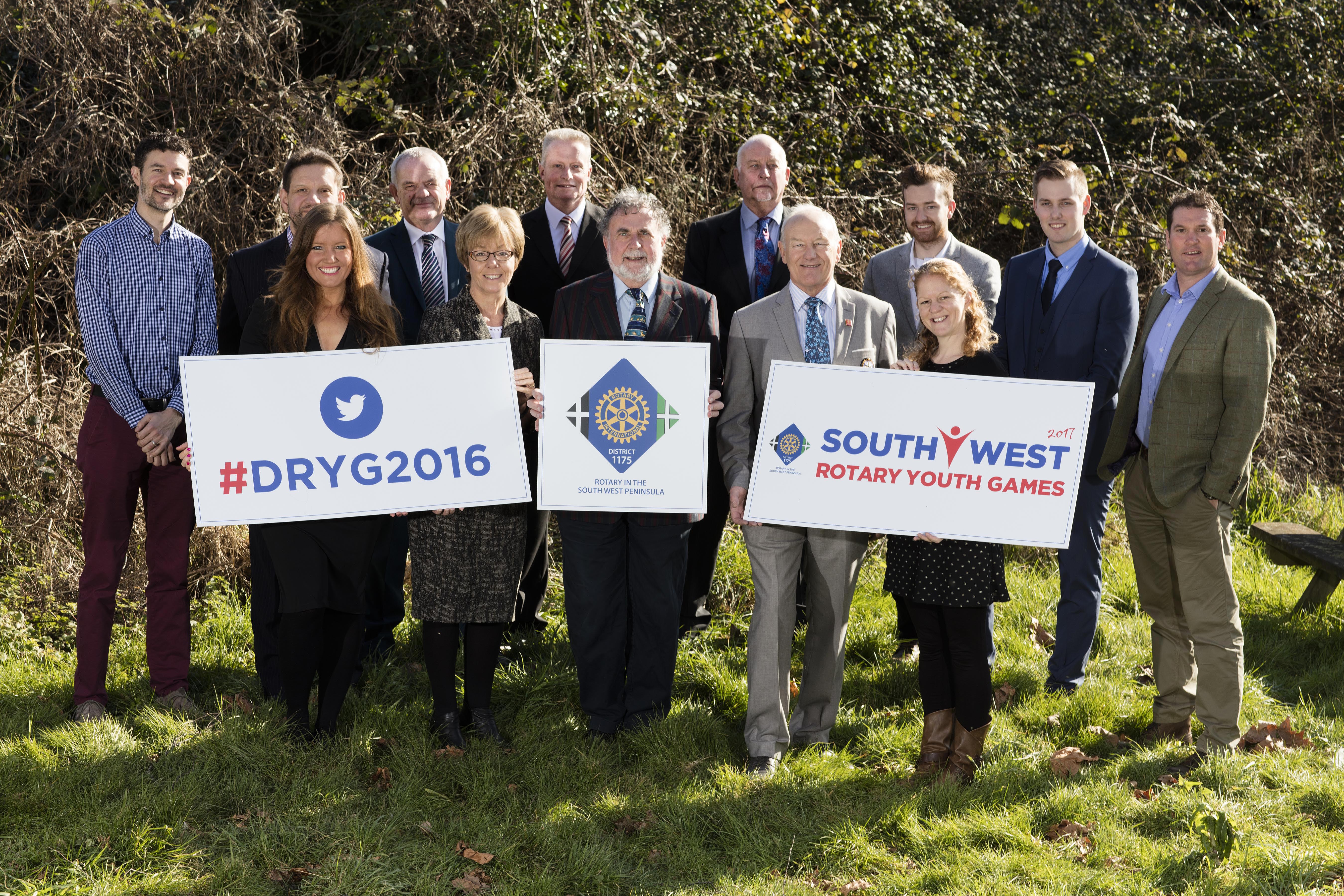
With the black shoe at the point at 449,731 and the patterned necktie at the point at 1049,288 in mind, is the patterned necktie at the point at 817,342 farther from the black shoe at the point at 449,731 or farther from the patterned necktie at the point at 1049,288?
the black shoe at the point at 449,731

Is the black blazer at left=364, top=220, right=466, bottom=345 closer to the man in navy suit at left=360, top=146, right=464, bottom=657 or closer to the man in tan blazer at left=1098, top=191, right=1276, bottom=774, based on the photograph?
the man in navy suit at left=360, top=146, right=464, bottom=657

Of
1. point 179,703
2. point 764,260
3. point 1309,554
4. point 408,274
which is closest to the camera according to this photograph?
point 179,703

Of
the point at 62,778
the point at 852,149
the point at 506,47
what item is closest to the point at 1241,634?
the point at 62,778

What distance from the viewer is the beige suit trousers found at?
421cm

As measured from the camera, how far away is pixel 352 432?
404 cm

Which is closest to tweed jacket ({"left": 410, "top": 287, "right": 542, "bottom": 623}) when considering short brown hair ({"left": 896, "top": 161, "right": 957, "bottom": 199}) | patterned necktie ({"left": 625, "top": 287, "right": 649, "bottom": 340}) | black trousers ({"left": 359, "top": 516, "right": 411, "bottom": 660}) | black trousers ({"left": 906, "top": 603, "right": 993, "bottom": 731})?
patterned necktie ({"left": 625, "top": 287, "right": 649, "bottom": 340})

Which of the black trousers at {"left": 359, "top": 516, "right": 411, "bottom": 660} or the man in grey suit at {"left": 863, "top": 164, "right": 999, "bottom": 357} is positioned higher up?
the man in grey suit at {"left": 863, "top": 164, "right": 999, "bottom": 357}

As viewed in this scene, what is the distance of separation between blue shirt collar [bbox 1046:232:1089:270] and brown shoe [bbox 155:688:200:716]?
4.32 meters

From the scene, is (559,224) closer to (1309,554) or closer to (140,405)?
(140,405)

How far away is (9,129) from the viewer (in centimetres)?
655

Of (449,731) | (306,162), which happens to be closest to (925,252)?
(306,162)

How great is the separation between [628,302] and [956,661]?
1921mm

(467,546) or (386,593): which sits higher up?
(467,546)

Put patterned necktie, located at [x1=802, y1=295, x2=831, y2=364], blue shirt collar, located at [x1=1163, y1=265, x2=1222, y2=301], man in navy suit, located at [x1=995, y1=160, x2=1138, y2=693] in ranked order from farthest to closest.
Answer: man in navy suit, located at [x1=995, y1=160, x2=1138, y2=693] < blue shirt collar, located at [x1=1163, y1=265, x2=1222, y2=301] < patterned necktie, located at [x1=802, y1=295, x2=831, y2=364]
